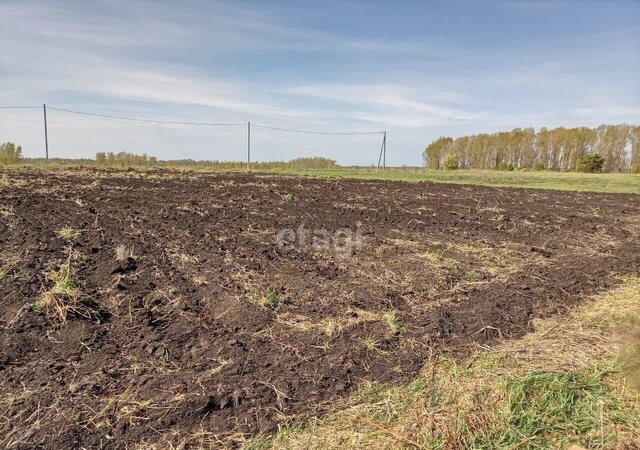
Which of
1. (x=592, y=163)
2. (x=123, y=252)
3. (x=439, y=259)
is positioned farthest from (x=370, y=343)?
(x=592, y=163)

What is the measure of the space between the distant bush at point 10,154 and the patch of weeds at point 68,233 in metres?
20.1

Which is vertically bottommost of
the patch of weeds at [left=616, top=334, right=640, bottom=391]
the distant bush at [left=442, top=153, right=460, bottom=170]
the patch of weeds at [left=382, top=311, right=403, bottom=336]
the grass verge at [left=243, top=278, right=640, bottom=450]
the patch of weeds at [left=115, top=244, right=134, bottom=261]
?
the grass verge at [left=243, top=278, right=640, bottom=450]

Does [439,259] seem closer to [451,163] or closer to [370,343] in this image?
[370,343]

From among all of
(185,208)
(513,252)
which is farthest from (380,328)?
(185,208)

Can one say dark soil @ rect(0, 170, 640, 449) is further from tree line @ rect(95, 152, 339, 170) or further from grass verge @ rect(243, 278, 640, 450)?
Result: tree line @ rect(95, 152, 339, 170)

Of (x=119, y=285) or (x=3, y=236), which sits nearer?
(x=119, y=285)

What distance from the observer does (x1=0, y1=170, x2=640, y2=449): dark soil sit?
2.61 metres

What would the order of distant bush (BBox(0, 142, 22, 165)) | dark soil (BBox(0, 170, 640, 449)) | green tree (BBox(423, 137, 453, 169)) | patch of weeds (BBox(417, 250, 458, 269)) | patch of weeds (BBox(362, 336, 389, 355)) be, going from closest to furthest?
dark soil (BBox(0, 170, 640, 449)), patch of weeds (BBox(362, 336, 389, 355)), patch of weeds (BBox(417, 250, 458, 269)), distant bush (BBox(0, 142, 22, 165)), green tree (BBox(423, 137, 453, 169))

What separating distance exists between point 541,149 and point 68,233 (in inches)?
2198

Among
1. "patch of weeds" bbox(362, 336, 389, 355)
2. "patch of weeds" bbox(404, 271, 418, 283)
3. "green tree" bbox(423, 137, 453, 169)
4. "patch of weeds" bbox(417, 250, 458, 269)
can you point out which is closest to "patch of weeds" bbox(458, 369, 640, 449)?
"patch of weeds" bbox(362, 336, 389, 355)

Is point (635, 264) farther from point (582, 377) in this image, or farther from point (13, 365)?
point (13, 365)

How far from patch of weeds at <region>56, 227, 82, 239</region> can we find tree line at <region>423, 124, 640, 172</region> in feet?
149

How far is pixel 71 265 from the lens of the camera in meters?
4.65

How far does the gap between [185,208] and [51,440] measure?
6730mm
